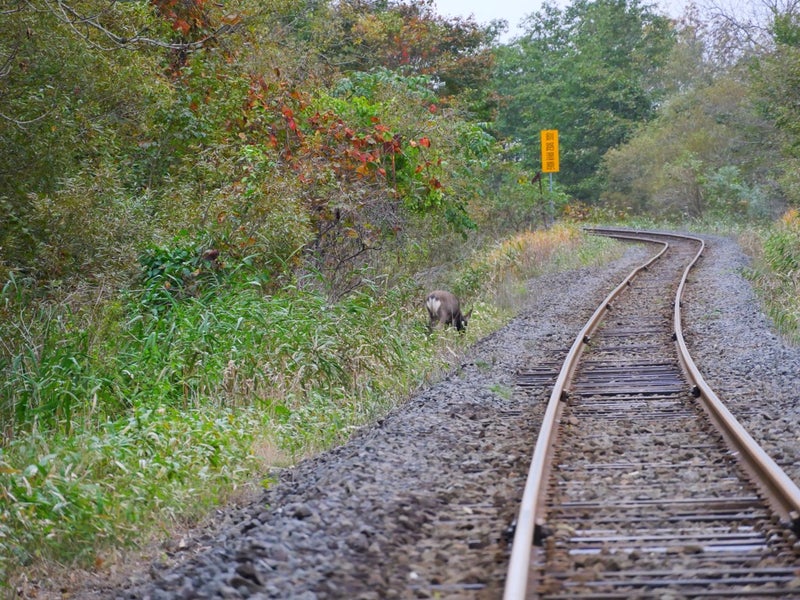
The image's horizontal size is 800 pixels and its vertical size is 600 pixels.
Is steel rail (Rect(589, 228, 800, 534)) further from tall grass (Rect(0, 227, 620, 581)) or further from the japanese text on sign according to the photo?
the japanese text on sign

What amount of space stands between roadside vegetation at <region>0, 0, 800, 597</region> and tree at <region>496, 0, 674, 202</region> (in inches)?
1150

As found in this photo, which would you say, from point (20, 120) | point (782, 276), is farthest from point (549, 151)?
point (20, 120)

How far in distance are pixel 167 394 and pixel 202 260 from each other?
320 centimetres

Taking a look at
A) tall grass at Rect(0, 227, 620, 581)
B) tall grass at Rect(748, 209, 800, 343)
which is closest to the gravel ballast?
tall grass at Rect(0, 227, 620, 581)

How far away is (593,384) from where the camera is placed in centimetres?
922

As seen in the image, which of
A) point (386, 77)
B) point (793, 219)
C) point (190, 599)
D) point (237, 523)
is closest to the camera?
point (190, 599)

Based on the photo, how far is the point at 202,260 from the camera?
1162 cm

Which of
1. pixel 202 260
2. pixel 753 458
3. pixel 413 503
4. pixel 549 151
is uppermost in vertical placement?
pixel 549 151

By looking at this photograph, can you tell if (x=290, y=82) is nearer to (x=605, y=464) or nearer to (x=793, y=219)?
(x=605, y=464)

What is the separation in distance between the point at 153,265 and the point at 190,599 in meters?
7.65

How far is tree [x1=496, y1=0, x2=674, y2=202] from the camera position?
179 ft

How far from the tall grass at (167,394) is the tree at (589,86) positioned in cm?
4466

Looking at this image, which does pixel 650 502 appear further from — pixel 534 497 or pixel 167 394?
pixel 167 394

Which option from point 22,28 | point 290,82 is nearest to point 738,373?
point 22,28
